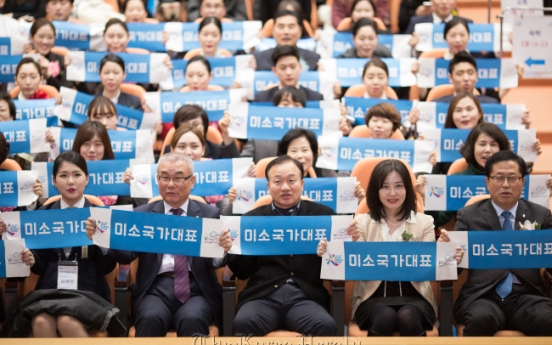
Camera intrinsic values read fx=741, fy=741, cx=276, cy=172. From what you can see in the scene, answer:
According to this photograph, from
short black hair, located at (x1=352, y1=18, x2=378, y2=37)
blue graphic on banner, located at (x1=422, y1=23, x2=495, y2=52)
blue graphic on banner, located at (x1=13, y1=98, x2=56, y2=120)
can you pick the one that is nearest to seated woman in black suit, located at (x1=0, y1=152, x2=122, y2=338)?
blue graphic on banner, located at (x1=13, y1=98, x2=56, y2=120)

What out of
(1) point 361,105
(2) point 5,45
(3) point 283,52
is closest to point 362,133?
(1) point 361,105

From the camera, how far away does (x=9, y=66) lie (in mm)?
7520

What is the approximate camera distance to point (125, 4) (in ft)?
29.7

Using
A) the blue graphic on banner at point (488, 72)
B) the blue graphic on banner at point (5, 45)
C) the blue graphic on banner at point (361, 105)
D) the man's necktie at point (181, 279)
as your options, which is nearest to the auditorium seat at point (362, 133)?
the blue graphic on banner at point (361, 105)

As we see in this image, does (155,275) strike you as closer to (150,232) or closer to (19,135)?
(150,232)

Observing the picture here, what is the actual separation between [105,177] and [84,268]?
1.13 meters

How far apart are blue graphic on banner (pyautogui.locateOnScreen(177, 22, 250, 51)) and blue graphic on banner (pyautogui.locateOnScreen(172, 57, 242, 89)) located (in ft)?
2.60

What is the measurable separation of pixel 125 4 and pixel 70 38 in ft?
3.41

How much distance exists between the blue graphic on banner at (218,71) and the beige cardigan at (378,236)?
11.7 ft

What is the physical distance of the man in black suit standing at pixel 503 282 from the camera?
4.12 metres

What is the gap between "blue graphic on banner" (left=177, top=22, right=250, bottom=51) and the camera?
848cm

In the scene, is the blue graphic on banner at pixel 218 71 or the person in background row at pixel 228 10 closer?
the blue graphic on banner at pixel 218 71

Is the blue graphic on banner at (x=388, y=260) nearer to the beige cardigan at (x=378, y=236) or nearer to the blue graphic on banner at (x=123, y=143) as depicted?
the beige cardigan at (x=378, y=236)

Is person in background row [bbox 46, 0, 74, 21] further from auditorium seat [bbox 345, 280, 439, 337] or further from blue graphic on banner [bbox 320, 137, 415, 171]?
auditorium seat [bbox 345, 280, 439, 337]
